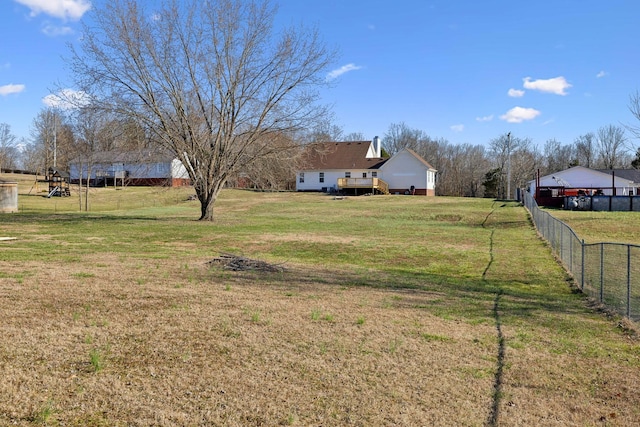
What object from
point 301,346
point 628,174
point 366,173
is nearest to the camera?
point 301,346

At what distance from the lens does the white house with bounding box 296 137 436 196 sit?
58.8 metres

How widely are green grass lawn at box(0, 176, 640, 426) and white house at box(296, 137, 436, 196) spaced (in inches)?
1761

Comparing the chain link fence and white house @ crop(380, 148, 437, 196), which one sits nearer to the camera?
the chain link fence

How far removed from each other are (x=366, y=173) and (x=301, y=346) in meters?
56.0

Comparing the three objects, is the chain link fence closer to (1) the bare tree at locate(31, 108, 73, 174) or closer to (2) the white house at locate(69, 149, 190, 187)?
(2) the white house at locate(69, 149, 190, 187)

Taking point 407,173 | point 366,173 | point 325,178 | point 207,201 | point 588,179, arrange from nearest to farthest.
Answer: point 207,201 < point 407,173 < point 588,179 < point 366,173 < point 325,178

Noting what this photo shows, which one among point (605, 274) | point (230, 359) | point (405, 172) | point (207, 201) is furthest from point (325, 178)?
point (230, 359)

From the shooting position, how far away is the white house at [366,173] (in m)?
58.8

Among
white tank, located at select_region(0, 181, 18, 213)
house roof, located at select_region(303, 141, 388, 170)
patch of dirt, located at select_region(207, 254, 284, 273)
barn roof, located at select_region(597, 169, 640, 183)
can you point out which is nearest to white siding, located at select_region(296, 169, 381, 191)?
house roof, located at select_region(303, 141, 388, 170)

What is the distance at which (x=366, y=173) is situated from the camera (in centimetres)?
6159

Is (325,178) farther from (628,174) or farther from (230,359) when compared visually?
(230,359)

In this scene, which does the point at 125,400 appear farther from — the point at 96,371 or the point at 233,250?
the point at 233,250

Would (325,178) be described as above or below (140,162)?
above

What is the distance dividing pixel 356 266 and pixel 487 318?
6.06 m
